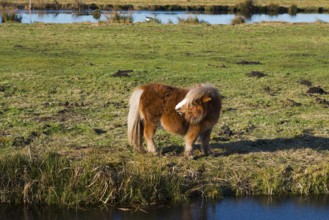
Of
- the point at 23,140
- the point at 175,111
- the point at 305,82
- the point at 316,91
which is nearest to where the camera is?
the point at 175,111

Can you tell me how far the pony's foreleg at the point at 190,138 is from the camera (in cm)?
1031

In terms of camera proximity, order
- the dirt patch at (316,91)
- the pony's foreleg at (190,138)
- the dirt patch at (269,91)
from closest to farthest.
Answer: the pony's foreleg at (190,138), the dirt patch at (269,91), the dirt patch at (316,91)

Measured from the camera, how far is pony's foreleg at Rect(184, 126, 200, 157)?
1031 cm

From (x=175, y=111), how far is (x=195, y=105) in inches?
14.0

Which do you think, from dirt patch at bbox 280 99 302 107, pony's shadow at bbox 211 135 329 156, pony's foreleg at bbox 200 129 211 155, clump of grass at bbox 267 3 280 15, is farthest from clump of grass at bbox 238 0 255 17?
pony's foreleg at bbox 200 129 211 155

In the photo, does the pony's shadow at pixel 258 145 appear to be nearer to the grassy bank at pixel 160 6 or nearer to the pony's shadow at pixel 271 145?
the pony's shadow at pixel 271 145

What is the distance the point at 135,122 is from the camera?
10461 mm

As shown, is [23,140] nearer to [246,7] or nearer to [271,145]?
[271,145]

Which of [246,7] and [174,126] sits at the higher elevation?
[174,126]

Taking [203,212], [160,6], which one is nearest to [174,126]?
[203,212]

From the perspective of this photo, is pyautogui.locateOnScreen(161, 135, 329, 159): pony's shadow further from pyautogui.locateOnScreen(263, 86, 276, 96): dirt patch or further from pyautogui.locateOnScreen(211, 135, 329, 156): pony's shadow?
pyautogui.locateOnScreen(263, 86, 276, 96): dirt patch

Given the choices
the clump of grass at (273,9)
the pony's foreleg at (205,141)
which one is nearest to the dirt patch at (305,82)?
the pony's foreleg at (205,141)

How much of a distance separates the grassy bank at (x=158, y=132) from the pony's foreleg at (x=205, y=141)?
169 mm

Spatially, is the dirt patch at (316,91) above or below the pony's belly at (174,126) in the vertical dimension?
below
